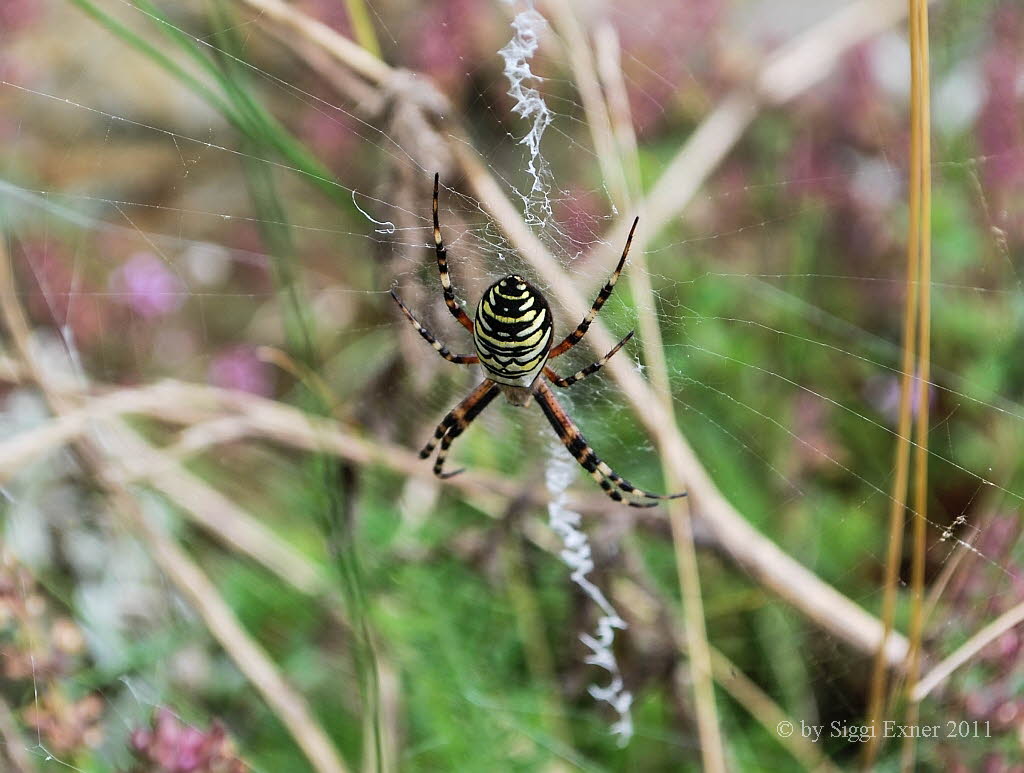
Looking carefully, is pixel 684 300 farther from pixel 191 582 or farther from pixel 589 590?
pixel 191 582

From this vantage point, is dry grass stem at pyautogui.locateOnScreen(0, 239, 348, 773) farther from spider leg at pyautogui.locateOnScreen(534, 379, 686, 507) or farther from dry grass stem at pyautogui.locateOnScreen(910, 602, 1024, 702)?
dry grass stem at pyautogui.locateOnScreen(910, 602, 1024, 702)

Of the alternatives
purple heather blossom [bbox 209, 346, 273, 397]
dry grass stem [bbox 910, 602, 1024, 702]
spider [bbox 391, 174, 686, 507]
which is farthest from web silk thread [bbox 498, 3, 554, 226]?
purple heather blossom [bbox 209, 346, 273, 397]

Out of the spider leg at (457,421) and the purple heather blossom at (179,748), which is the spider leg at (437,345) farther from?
the purple heather blossom at (179,748)

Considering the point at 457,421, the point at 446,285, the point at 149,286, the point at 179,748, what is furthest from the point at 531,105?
the point at 149,286

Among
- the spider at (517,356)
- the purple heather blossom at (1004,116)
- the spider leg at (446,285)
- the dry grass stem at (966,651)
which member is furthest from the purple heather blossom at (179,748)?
the purple heather blossom at (1004,116)


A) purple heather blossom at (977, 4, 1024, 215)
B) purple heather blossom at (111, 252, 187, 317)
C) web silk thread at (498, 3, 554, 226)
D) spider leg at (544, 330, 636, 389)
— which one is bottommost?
purple heather blossom at (111, 252, 187, 317)

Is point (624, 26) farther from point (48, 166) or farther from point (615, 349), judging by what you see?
point (48, 166)
